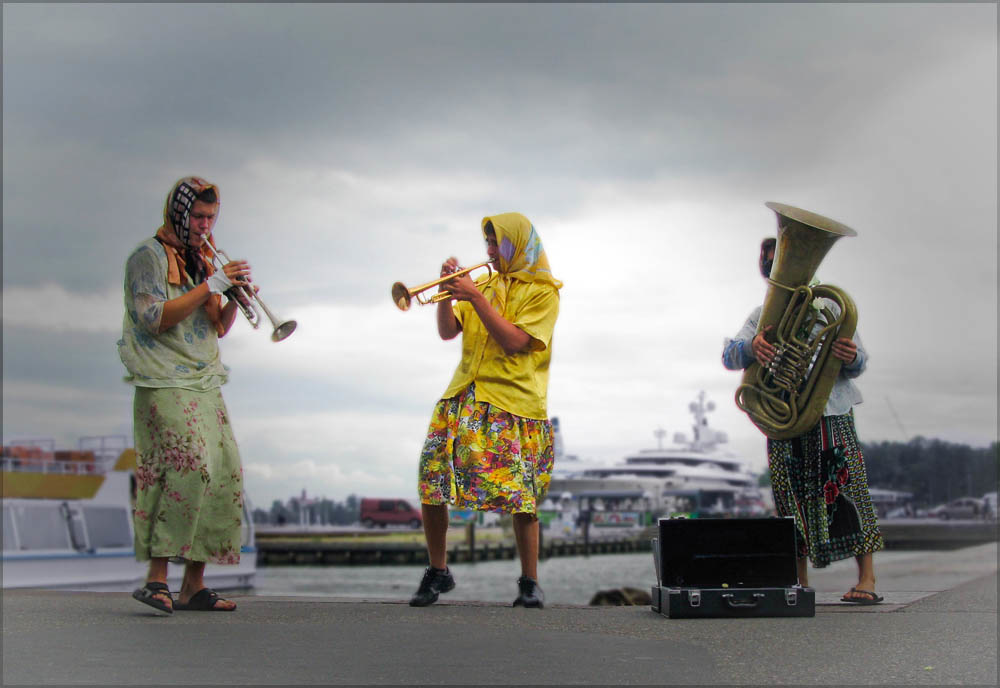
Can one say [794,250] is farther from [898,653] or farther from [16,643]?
[16,643]

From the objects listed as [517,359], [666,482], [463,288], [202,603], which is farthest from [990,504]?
[202,603]

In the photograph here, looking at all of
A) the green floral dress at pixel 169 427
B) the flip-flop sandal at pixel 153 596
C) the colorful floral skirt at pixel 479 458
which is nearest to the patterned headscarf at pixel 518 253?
the colorful floral skirt at pixel 479 458

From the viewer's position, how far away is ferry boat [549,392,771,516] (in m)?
76.1

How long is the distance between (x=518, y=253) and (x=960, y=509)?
8638 cm

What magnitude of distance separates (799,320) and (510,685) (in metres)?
2.68

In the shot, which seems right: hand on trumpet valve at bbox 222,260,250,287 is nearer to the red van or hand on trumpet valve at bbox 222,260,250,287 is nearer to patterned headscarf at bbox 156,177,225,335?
patterned headscarf at bbox 156,177,225,335

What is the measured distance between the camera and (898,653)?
3195 millimetres

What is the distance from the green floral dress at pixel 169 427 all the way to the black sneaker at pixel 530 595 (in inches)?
51.1

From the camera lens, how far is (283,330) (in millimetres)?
4680

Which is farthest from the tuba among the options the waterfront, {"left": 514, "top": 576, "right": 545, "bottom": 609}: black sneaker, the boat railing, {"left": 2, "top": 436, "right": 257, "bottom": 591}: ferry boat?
the waterfront

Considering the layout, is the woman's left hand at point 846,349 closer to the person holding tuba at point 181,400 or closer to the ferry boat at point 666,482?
the person holding tuba at point 181,400

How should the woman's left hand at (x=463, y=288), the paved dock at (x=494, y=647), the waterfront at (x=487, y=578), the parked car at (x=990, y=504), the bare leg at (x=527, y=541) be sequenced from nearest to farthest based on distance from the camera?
the paved dock at (x=494, y=647) < the woman's left hand at (x=463, y=288) < the bare leg at (x=527, y=541) < the waterfront at (x=487, y=578) < the parked car at (x=990, y=504)

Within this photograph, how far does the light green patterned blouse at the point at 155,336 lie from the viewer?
461 centimetres

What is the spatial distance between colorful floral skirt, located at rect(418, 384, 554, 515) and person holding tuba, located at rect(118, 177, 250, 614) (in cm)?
92
